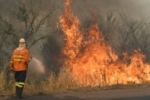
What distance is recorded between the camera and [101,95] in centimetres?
1160

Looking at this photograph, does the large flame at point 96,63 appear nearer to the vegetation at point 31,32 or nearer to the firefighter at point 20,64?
the vegetation at point 31,32

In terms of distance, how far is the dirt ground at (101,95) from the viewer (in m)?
10.9

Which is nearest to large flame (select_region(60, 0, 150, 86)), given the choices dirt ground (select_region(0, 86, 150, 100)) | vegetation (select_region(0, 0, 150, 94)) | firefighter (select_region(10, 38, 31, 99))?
vegetation (select_region(0, 0, 150, 94))

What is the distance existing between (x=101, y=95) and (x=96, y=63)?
4229mm

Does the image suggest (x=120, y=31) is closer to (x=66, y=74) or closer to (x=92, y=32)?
(x=92, y=32)

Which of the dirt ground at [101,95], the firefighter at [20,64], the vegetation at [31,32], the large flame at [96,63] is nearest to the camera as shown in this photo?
the firefighter at [20,64]

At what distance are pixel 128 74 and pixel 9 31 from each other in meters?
6.43

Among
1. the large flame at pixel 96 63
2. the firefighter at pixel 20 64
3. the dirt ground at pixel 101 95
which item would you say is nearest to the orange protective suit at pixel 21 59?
the firefighter at pixel 20 64

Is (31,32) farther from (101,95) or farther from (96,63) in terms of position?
(101,95)

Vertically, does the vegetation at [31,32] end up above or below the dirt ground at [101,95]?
above

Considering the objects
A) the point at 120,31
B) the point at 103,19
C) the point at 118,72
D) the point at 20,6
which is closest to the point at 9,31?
the point at 20,6

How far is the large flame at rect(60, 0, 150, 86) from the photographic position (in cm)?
1505

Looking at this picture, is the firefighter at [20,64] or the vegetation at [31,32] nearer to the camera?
the firefighter at [20,64]

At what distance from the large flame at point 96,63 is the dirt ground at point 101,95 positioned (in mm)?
1802
